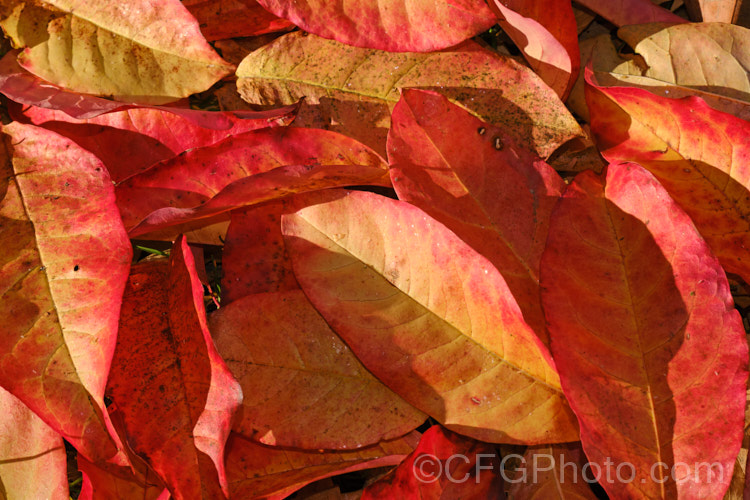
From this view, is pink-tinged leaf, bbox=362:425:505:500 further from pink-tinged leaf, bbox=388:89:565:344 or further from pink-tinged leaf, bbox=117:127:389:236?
pink-tinged leaf, bbox=117:127:389:236

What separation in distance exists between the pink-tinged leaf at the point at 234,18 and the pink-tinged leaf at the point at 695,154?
1.82ft

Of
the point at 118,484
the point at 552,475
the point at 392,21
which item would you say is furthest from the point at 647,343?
the point at 118,484

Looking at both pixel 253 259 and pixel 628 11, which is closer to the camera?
pixel 253 259

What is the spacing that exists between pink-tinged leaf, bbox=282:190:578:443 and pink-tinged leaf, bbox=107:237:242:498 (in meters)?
0.16

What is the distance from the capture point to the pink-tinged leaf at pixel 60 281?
0.84m

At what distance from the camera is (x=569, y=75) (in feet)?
3.55

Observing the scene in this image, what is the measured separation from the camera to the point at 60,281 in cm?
89

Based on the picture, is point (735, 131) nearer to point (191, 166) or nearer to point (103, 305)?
point (191, 166)

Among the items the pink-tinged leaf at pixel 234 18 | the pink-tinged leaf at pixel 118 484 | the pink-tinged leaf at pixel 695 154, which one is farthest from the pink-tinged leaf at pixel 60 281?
the pink-tinged leaf at pixel 695 154

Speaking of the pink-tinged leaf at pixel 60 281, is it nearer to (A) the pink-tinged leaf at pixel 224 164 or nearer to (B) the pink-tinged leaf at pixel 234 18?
(A) the pink-tinged leaf at pixel 224 164

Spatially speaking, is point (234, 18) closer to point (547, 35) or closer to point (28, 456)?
point (547, 35)

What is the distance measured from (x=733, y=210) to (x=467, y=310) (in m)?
0.44

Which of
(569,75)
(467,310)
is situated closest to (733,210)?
(569,75)

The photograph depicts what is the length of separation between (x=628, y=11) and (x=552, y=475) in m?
0.81
